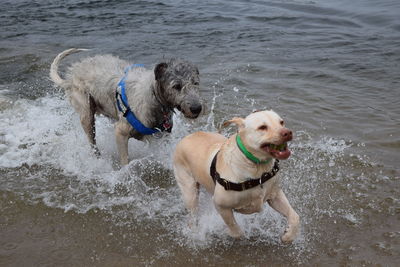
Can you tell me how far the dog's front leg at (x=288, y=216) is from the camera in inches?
159

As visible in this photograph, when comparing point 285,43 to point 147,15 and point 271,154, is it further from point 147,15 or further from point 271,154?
point 271,154

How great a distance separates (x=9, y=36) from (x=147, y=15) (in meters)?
5.54

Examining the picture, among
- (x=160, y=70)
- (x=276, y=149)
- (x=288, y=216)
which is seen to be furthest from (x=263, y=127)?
(x=160, y=70)

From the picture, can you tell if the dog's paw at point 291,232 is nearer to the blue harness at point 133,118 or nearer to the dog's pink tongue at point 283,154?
the dog's pink tongue at point 283,154

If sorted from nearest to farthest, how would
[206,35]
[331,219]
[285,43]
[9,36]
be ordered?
[331,219] < [285,43] < [206,35] < [9,36]

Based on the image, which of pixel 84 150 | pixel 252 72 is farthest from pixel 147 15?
pixel 84 150

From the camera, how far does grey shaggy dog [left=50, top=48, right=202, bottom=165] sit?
17.3 feet

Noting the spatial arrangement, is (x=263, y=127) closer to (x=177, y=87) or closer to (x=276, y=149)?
(x=276, y=149)

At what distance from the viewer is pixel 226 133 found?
737cm

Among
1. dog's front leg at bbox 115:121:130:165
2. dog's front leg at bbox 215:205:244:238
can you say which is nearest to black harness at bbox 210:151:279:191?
dog's front leg at bbox 215:205:244:238

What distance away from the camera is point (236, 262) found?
4270 mm

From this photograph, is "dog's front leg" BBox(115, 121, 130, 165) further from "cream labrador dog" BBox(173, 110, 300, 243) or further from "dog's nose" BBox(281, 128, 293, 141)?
"dog's nose" BBox(281, 128, 293, 141)

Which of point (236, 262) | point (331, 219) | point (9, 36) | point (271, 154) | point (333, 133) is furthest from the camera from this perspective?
point (9, 36)

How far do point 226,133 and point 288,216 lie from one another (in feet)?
11.1
